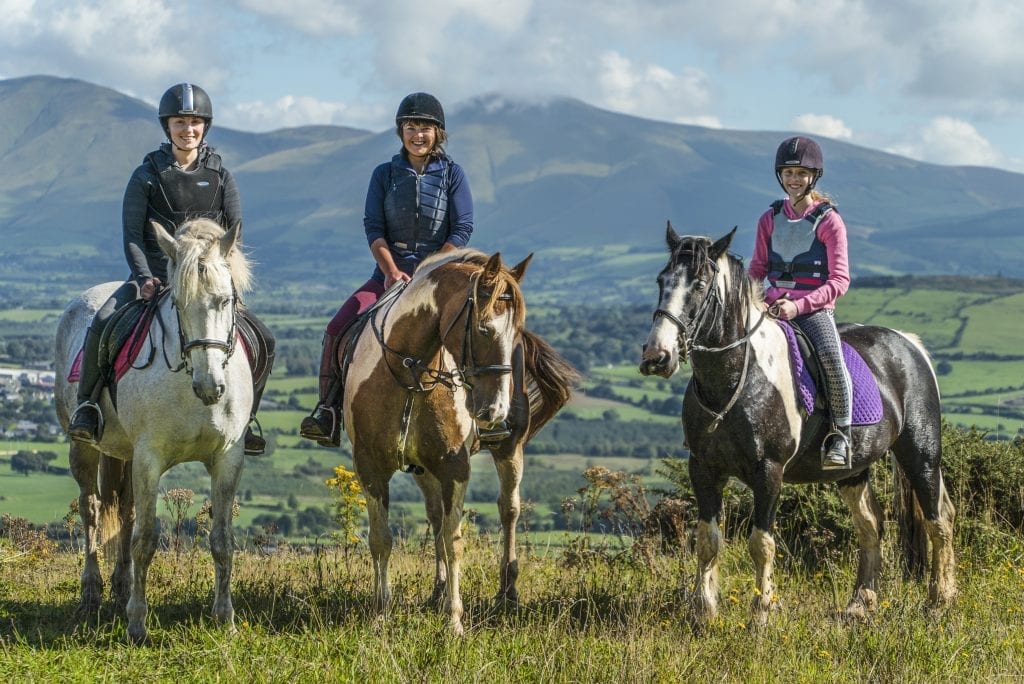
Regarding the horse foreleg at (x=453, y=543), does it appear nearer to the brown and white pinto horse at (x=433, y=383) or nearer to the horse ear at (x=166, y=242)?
the brown and white pinto horse at (x=433, y=383)

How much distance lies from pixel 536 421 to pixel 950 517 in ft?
11.9

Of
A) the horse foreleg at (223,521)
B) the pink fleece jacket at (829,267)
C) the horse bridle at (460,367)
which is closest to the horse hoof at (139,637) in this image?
the horse foreleg at (223,521)

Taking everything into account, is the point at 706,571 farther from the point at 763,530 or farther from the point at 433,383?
the point at 433,383

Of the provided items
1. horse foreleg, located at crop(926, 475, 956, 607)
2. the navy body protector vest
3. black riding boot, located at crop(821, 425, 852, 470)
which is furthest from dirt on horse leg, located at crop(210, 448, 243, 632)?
horse foreleg, located at crop(926, 475, 956, 607)

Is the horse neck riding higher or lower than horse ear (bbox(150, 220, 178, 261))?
lower

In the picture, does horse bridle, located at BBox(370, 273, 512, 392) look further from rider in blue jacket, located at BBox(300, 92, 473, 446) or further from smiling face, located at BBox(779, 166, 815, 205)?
smiling face, located at BBox(779, 166, 815, 205)

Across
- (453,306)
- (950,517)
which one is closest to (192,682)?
(453,306)

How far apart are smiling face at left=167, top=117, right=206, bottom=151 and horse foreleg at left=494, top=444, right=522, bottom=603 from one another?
3.60 metres

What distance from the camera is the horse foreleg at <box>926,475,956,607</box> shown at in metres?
8.67

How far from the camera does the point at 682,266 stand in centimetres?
724

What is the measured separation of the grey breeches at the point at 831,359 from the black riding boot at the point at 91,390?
5.40 meters

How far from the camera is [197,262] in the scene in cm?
698

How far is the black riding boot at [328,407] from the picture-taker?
27.6 ft

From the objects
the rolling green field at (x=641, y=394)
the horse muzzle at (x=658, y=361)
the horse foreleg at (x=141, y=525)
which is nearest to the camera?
the horse muzzle at (x=658, y=361)
